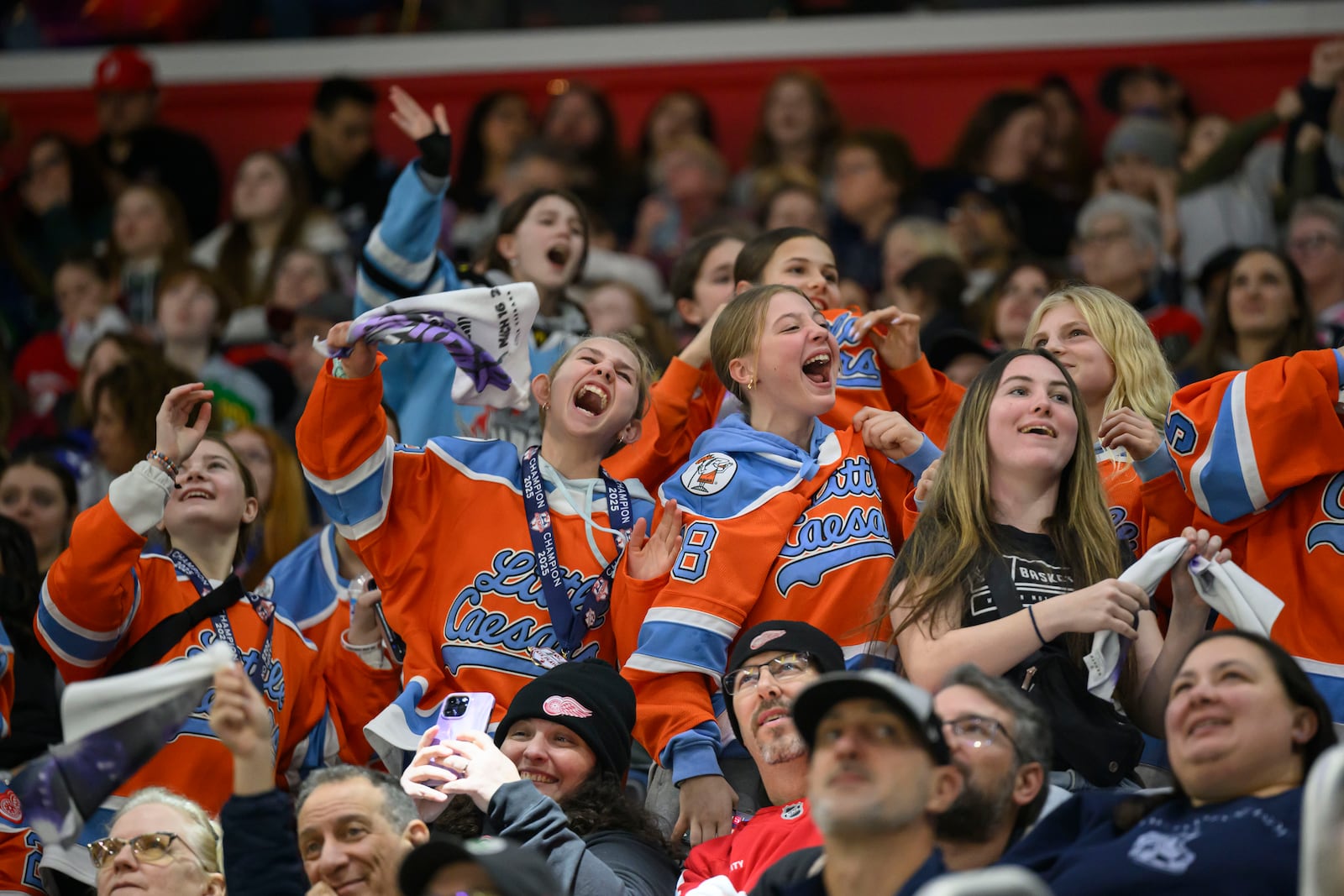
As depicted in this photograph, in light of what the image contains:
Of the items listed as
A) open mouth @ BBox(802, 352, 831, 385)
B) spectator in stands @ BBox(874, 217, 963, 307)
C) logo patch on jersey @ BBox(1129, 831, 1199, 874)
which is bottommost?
logo patch on jersey @ BBox(1129, 831, 1199, 874)

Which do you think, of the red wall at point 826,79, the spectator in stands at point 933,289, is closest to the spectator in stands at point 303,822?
the spectator in stands at point 933,289

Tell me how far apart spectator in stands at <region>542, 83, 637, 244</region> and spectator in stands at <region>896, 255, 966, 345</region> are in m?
2.25

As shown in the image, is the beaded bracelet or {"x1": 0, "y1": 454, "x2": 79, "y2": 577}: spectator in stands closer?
the beaded bracelet

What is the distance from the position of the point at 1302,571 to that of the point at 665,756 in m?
1.56

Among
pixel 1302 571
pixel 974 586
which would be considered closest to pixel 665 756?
pixel 974 586

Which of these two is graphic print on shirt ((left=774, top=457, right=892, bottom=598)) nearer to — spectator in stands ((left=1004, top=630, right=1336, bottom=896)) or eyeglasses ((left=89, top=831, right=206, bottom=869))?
spectator in stands ((left=1004, top=630, right=1336, bottom=896))

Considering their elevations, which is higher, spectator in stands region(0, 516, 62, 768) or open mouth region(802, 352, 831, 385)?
open mouth region(802, 352, 831, 385)

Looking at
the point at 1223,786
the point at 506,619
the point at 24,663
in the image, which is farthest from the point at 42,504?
the point at 1223,786

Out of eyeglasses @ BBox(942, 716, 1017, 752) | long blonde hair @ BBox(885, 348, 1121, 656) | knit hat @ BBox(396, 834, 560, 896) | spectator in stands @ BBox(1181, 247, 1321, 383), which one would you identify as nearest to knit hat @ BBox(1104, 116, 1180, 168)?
spectator in stands @ BBox(1181, 247, 1321, 383)

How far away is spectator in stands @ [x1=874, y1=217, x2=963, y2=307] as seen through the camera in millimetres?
7113

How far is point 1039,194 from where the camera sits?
8.10 m

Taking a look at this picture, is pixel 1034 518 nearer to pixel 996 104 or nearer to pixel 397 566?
pixel 397 566

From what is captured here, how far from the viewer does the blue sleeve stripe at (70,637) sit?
4.54 m

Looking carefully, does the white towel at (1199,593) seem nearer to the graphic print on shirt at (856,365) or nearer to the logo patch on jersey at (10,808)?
the graphic print on shirt at (856,365)
